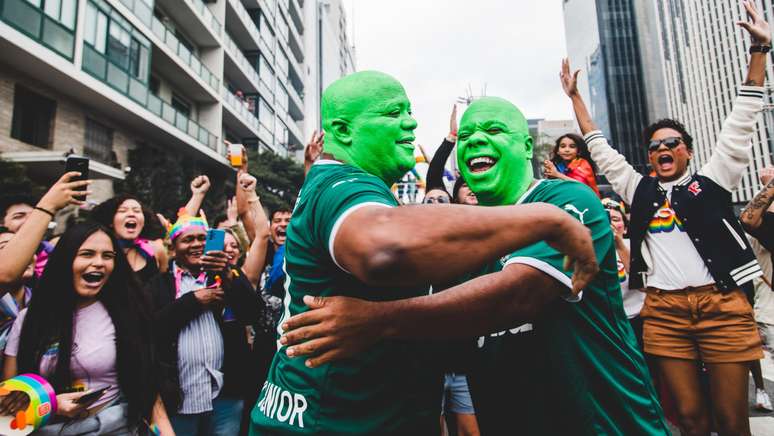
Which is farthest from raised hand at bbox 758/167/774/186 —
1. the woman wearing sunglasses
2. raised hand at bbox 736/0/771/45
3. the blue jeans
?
the blue jeans

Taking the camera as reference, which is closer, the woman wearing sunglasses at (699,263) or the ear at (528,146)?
the ear at (528,146)

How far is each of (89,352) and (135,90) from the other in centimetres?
1661

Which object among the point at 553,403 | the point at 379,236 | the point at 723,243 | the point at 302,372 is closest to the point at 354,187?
the point at 379,236

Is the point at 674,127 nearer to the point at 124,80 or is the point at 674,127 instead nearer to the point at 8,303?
the point at 8,303

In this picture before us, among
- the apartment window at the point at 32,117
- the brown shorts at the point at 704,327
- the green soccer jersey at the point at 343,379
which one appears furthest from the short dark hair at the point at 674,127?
the apartment window at the point at 32,117

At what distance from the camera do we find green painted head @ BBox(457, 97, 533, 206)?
79.9 inches

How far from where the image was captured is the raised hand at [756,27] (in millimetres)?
2993

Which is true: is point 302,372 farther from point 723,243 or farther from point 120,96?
point 120,96

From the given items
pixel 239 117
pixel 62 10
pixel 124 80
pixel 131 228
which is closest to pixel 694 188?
pixel 131 228

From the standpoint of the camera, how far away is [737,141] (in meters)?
2.92

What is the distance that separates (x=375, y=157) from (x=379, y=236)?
75 centimetres

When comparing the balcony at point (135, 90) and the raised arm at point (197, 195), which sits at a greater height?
the balcony at point (135, 90)

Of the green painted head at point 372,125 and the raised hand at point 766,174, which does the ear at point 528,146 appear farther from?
the raised hand at point 766,174

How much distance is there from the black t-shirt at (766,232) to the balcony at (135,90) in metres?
16.9
